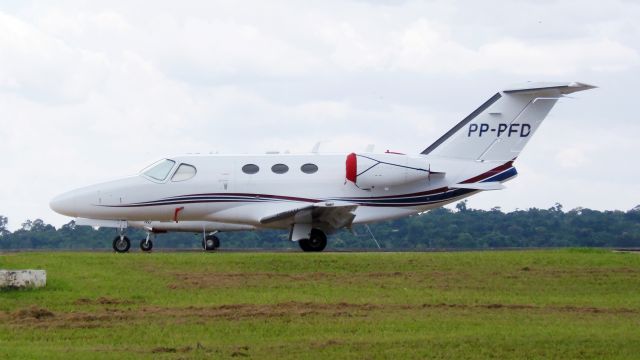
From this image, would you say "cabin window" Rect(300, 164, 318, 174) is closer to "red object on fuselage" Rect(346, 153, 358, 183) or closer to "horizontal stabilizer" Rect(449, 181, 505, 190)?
"red object on fuselage" Rect(346, 153, 358, 183)

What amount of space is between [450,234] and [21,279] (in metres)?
44.8

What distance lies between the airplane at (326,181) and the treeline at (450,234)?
23.8 metres

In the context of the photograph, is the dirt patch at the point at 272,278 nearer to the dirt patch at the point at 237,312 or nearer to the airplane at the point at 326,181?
the dirt patch at the point at 237,312

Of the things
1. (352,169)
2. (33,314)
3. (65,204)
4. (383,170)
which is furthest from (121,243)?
(33,314)

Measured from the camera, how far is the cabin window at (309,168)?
3734cm

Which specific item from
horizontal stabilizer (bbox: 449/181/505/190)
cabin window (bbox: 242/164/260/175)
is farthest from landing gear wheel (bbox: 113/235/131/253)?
horizontal stabilizer (bbox: 449/181/505/190)

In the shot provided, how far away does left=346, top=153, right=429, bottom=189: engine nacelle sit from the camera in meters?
36.6

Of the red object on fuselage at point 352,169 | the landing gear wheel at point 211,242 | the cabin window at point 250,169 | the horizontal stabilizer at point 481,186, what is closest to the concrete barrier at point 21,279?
the cabin window at point 250,169

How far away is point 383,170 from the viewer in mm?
36562

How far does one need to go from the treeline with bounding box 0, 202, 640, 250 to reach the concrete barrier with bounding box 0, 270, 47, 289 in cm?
3587

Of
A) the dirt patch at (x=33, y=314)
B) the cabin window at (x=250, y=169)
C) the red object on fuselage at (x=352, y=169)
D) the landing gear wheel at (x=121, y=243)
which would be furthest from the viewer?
the landing gear wheel at (x=121, y=243)

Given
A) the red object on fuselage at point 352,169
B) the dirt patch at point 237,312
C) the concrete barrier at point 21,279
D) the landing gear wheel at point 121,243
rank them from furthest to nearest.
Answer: the landing gear wheel at point 121,243, the red object on fuselage at point 352,169, the concrete barrier at point 21,279, the dirt patch at point 237,312

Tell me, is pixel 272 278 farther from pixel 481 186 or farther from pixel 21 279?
pixel 481 186

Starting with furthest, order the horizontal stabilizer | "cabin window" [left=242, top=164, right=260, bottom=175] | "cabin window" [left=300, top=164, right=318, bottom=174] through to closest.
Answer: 1. "cabin window" [left=242, top=164, right=260, bottom=175]
2. "cabin window" [left=300, top=164, right=318, bottom=174]
3. the horizontal stabilizer
